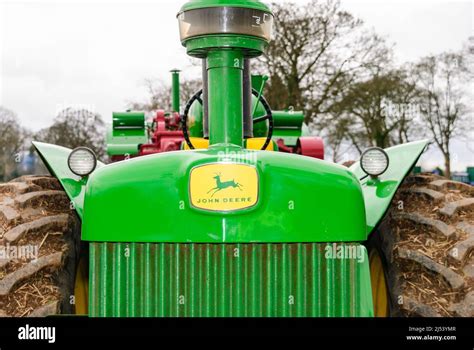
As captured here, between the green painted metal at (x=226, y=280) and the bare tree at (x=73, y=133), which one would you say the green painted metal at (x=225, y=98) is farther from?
the bare tree at (x=73, y=133)

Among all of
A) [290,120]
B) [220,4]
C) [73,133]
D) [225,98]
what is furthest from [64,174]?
[73,133]

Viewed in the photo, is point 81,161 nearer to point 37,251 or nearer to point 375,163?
point 37,251

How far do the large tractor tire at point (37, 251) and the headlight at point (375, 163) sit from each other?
1.88 metres

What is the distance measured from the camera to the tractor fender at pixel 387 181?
4.22m

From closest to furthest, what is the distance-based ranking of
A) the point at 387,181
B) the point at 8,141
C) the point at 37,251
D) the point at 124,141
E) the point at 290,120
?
the point at 37,251
the point at 387,181
the point at 290,120
the point at 124,141
the point at 8,141

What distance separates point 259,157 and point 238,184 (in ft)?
0.69

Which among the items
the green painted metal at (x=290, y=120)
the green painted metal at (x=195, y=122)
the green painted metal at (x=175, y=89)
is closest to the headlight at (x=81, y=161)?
the green painted metal at (x=195, y=122)

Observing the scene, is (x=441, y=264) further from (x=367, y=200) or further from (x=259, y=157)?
(x=259, y=157)

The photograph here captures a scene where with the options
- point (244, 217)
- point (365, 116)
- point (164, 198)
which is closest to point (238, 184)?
point (244, 217)

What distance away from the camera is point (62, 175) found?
4555mm

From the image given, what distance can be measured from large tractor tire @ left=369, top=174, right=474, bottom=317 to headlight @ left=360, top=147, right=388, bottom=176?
39cm

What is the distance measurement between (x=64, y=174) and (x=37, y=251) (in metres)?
0.62

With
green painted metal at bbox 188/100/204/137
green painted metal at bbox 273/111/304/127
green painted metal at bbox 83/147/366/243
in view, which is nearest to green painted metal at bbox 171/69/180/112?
green painted metal at bbox 273/111/304/127

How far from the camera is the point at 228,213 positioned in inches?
128
